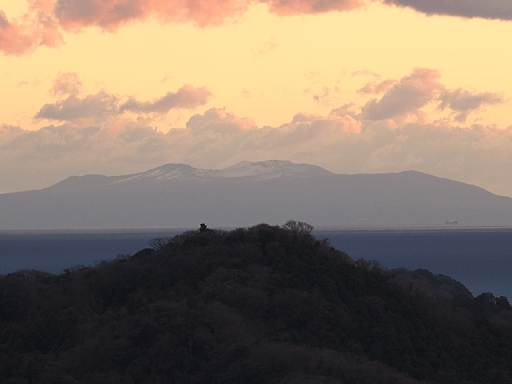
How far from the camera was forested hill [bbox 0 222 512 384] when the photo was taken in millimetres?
45188

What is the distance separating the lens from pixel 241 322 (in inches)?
1965

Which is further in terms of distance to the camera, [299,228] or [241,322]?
[299,228]

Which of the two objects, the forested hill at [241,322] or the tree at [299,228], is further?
the tree at [299,228]

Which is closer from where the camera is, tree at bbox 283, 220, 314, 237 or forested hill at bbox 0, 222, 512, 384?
forested hill at bbox 0, 222, 512, 384

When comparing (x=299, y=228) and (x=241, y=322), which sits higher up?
(x=299, y=228)

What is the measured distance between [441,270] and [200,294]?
13129 cm

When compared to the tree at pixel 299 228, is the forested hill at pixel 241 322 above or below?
below

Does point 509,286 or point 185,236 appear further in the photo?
point 509,286

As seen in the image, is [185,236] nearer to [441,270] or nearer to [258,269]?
[258,269]

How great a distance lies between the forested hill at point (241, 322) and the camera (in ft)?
148

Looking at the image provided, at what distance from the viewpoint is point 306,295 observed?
53.6 m

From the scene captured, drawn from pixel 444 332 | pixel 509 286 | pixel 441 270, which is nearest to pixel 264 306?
pixel 444 332

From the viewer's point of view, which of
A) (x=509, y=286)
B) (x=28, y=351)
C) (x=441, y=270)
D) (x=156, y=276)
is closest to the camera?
(x=28, y=351)

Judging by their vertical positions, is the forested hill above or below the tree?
below
